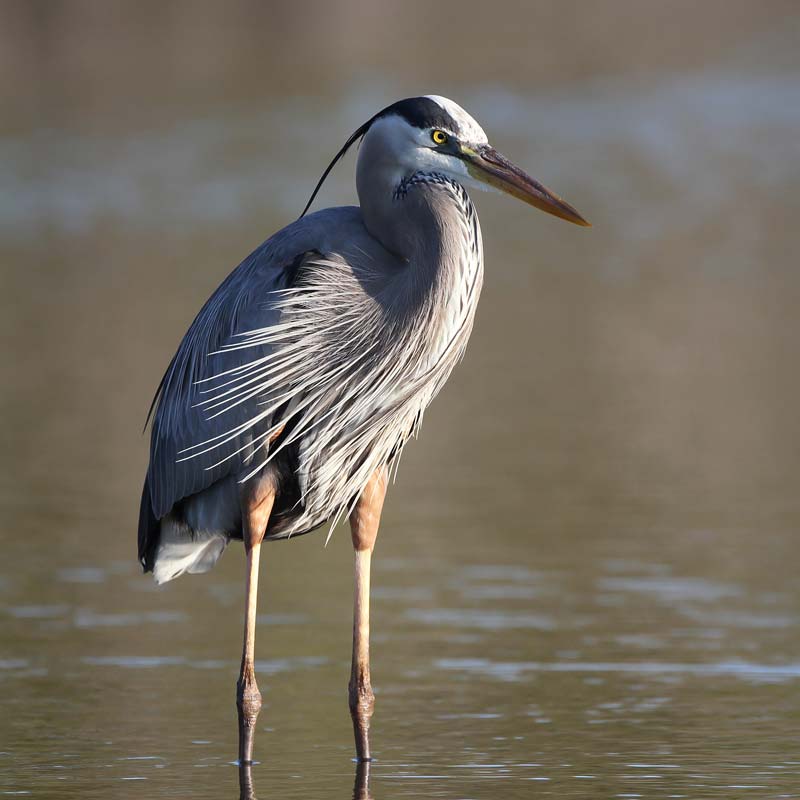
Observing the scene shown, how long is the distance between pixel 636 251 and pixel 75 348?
11.6 meters

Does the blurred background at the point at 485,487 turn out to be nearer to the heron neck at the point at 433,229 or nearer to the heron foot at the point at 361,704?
the heron foot at the point at 361,704

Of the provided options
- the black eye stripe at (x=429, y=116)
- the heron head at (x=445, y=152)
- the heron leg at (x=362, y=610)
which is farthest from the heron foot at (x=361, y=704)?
the black eye stripe at (x=429, y=116)

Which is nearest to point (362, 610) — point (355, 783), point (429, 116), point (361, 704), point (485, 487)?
point (361, 704)

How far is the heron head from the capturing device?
6586 mm

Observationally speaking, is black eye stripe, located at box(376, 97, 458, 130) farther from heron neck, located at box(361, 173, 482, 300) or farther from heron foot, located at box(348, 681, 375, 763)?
heron foot, located at box(348, 681, 375, 763)

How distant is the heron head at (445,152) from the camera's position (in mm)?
6586

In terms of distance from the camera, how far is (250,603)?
266 inches

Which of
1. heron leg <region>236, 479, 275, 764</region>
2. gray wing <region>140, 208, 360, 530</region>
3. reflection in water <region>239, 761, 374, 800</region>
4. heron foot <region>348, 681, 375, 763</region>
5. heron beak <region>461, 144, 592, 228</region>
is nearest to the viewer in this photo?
reflection in water <region>239, 761, 374, 800</region>

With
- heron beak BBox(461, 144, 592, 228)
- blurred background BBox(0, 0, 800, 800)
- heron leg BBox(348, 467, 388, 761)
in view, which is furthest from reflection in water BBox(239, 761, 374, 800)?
heron beak BBox(461, 144, 592, 228)

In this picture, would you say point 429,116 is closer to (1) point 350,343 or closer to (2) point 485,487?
(1) point 350,343

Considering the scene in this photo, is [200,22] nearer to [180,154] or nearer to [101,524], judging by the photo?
[180,154]

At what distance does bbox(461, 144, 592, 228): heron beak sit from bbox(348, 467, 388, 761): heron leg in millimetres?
1158

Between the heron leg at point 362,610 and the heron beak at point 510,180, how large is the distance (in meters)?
1.16

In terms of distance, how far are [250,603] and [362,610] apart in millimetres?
400
